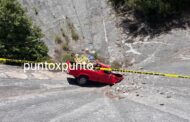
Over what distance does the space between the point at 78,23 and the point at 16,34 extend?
6718mm

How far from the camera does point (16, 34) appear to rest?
21594 mm

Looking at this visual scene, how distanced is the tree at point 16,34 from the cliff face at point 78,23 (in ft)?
8.40

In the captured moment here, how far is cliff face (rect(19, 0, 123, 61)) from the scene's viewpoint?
25.4m

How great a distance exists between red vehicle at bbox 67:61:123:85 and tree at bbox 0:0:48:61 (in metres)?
3.34

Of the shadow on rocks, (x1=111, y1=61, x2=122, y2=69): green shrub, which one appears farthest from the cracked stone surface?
the shadow on rocks

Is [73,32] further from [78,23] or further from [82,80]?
[82,80]

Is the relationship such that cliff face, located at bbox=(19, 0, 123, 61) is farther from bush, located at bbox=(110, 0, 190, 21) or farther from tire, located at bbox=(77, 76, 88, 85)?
tire, located at bbox=(77, 76, 88, 85)

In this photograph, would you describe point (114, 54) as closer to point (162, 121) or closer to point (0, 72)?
point (0, 72)

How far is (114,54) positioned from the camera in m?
24.7

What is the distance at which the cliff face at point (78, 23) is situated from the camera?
83.3ft

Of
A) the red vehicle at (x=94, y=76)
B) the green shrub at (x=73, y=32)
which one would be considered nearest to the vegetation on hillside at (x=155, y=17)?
the green shrub at (x=73, y=32)

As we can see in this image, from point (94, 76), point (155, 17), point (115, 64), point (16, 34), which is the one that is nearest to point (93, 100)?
point (94, 76)

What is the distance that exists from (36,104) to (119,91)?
4.44m

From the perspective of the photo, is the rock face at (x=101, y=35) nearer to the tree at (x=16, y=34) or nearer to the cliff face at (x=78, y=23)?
the cliff face at (x=78, y=23)
